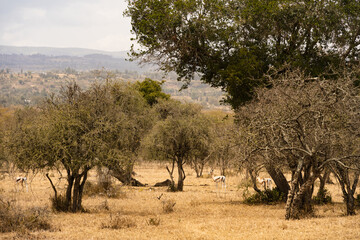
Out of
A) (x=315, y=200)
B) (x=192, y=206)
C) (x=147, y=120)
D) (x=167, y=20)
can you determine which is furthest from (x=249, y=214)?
(x=147, y=120)

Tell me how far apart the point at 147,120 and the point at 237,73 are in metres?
17.2

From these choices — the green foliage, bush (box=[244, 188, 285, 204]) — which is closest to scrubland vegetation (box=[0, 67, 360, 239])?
bush (box=[244, 188, 285, 204])

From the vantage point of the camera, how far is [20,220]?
13.5 m

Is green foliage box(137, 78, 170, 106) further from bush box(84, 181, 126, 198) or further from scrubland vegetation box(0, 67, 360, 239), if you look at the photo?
scrubland vegetation box(0, 67, 360, 239)

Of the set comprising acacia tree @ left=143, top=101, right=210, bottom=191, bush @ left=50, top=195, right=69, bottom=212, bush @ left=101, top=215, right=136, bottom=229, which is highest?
acacia tree @ left=143, top=101, right=210, bottom=191

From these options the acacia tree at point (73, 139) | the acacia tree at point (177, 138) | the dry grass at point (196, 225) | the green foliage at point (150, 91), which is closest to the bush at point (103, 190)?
the dry grass at point (196, 225)

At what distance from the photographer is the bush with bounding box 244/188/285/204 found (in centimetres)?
2195

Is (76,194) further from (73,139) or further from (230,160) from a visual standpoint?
(230,160)

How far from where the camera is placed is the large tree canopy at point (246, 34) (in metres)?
21.0

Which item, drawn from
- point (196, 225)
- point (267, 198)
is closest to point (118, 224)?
point (196, 225)

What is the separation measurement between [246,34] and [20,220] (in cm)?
1497

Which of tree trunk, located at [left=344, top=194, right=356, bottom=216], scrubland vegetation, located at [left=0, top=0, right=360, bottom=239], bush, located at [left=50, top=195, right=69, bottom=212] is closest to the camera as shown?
scrubland vegetation, located at [left=0, top=0, right=360, bottom=239]

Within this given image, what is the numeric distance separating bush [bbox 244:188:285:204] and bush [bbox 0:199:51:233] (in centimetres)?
1161

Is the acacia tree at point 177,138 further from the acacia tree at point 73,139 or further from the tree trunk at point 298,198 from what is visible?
the tree trunk at point 298,198
